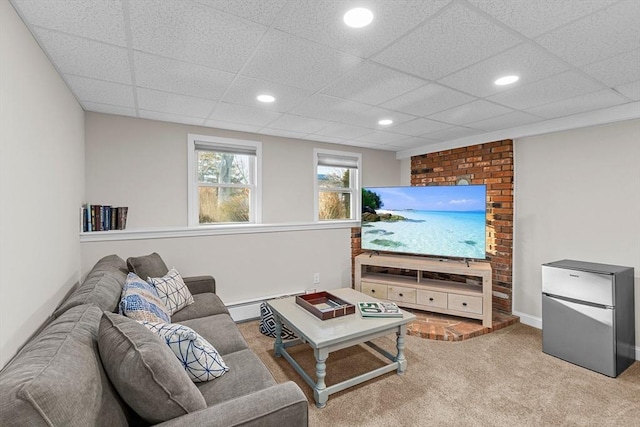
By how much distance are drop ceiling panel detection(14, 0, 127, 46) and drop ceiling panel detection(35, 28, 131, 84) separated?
A: 0.09m

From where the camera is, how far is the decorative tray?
8.00 feet

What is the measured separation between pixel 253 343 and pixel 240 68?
8.03 feet

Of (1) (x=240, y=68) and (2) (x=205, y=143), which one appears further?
(2) (x=205, y=143)

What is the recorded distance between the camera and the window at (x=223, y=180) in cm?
353

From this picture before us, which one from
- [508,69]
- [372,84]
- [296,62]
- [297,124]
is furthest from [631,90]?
[297,124]

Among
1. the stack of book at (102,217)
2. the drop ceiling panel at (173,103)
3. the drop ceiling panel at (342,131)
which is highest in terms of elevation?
the drop ceiling panel at (342,131)

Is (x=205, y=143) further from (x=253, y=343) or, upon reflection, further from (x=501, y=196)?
(x=501, y=196)

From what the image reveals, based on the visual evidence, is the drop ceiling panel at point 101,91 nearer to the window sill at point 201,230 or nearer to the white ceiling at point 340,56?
the white ceiling at point 340,56

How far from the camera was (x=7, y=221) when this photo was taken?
1.36 m

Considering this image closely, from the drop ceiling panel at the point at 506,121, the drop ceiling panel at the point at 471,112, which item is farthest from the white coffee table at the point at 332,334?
the drop ceiling panel at the point at 506,121

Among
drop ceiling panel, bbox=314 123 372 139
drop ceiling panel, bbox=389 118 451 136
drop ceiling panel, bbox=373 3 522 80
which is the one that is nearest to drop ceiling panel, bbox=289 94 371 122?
drop ceiling panel, bbox=314 123 372 139

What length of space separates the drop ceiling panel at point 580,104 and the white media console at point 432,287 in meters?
1.66

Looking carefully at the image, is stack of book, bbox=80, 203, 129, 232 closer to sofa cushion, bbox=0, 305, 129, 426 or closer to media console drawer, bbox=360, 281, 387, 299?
sofa cushion, bbox=0, 305, 129, 426

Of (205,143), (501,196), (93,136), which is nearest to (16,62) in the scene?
(93,136)
